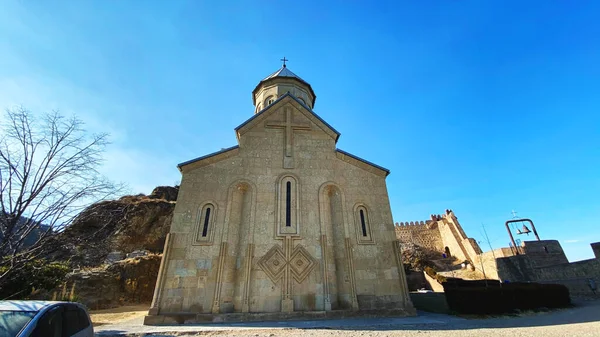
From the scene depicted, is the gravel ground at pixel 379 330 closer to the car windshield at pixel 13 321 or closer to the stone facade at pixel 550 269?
the car windshield at pixel 13 321

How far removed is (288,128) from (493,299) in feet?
34.8

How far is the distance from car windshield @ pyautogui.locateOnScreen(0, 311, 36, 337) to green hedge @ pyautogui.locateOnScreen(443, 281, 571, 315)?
11.3 m

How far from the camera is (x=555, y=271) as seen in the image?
16.9m

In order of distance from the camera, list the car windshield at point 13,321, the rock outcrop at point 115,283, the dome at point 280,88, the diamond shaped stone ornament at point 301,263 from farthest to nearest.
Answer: the dome at point 280,88 → the rock outcrop at point 115,283 → the diamond shaped stone ornament at point 301,263 → the car windshield at point 13,321

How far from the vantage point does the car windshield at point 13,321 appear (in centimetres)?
327

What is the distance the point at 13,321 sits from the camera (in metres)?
3.42

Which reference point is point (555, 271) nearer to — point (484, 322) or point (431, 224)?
point (484, 322)

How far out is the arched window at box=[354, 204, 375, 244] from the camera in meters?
10.5

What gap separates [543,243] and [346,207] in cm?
2175

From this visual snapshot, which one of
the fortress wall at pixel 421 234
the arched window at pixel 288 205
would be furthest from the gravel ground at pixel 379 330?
the fortress wall at pixel 421 234

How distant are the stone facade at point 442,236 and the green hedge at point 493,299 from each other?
18.8m

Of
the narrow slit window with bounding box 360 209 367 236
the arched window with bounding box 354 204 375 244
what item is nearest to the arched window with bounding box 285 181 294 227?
the arched window with bounding box 354 204 375 244

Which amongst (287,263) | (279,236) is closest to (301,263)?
(287,263)

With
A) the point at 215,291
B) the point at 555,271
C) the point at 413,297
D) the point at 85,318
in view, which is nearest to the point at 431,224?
the point at 555,271
